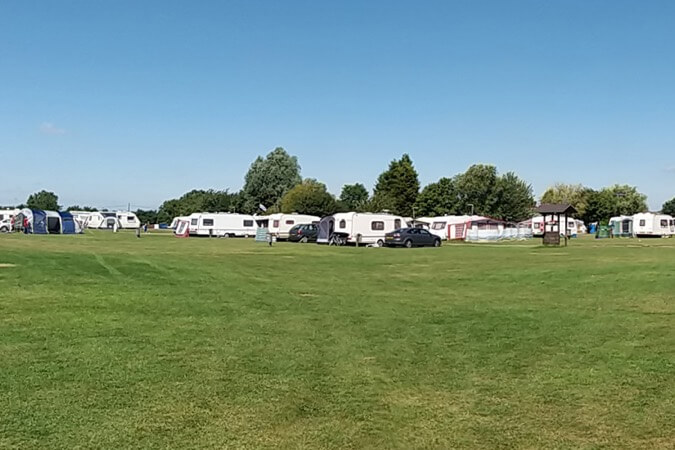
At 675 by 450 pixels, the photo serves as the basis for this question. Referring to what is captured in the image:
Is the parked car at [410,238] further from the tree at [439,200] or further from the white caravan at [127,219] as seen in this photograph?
the white caravan at [127,219]

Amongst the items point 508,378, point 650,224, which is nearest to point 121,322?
point 508,378

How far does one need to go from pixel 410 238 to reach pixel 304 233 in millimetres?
10151

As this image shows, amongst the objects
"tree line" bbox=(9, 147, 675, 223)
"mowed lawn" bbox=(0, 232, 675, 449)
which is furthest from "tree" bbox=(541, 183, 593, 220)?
"mowed lawn" bbox=(0, 232, 675, 449)

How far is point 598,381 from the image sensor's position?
6.79 metres

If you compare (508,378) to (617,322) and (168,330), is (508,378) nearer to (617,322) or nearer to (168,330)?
(617,322)

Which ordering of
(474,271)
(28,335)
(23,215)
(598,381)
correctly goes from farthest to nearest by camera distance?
1. (23,215)
2. (474,271)
3. (28,335)
4. (598,381)

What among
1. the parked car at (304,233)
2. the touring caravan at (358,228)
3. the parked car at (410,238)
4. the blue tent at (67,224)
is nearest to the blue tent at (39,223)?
the blue tent at (67,224)

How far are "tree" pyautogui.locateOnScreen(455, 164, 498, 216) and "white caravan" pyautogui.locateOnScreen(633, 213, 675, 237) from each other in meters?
26.4

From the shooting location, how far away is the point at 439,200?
9112 centimetres

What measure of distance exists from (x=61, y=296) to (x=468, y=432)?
383 inches

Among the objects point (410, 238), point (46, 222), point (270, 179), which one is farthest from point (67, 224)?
point (270, 179)

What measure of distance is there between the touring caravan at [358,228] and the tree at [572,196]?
6142 centimetres

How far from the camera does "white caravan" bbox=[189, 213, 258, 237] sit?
59.2m

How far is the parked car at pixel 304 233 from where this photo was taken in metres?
48.6
